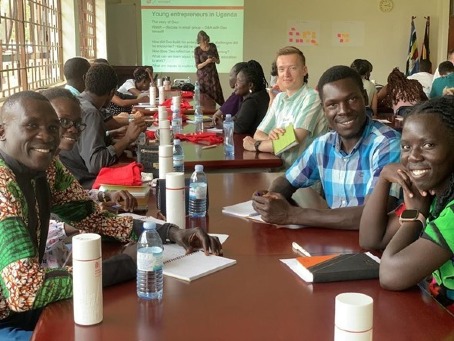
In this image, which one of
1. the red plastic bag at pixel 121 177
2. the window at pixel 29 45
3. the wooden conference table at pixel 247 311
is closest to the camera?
the wooden conference table at pixel 247 311

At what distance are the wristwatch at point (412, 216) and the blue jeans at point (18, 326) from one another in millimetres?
1041

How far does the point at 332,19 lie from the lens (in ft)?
39.3

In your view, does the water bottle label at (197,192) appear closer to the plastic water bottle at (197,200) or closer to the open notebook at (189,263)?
the plastic water bottle at (197,200)

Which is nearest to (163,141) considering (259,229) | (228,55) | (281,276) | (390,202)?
(259,229)

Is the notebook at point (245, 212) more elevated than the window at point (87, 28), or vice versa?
the window at point (87, 28)

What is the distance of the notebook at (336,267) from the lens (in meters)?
1.60

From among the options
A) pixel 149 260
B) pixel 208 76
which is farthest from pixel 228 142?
pixel 208 76

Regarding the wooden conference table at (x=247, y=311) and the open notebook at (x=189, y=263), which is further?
the open notebook at (x=189, y=263)

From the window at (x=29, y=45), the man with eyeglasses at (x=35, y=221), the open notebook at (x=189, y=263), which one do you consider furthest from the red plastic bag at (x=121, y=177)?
the window at (x=29, y=45)

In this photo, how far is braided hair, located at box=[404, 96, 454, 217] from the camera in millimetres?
1660

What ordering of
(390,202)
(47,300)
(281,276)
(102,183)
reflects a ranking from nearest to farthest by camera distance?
(47,300) → (281,276) → (390,202) → (102,183)

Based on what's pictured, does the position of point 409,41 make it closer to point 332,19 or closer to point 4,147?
point 332,19

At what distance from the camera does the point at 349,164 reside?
2.45 m

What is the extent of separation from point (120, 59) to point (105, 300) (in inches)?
431
